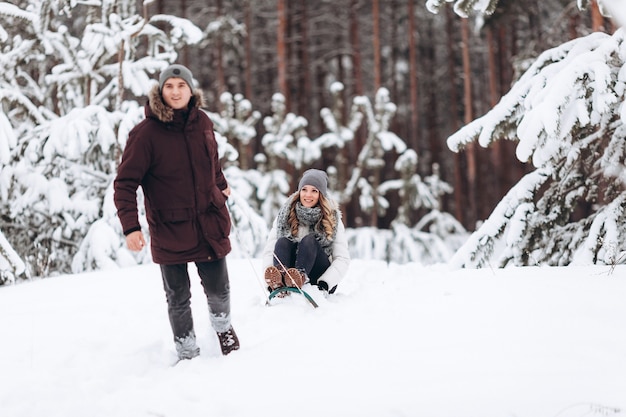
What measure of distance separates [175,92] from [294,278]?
1650 millimetres

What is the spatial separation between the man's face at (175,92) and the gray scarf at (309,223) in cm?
152

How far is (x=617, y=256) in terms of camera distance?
151 inches

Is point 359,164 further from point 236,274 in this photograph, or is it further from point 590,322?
point 590,322

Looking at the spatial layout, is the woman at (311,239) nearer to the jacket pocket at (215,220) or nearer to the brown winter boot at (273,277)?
the brown winter boot at (273,277)

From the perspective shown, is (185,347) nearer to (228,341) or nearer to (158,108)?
(228,341)

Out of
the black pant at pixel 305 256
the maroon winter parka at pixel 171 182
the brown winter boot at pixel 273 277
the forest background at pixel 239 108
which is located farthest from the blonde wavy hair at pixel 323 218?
the forest background at pixel 239 108

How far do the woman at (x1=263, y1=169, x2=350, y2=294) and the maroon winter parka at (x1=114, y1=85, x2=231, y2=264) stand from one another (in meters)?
1.17

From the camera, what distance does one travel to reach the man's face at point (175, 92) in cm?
307

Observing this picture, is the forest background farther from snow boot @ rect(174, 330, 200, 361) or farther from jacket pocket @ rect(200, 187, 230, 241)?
jacket pocket @ rect(200, 187, 230, 241)

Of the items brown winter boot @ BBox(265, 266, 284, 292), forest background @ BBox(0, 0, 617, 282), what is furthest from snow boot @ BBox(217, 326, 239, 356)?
forest background @ BBox(0, 0, 617, 282)

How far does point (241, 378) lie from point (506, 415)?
1261 mm

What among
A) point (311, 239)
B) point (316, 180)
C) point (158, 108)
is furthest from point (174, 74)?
point (311, 239)

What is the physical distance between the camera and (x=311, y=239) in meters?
4.28

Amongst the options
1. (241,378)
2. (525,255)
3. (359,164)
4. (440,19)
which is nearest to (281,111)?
(359,164)
